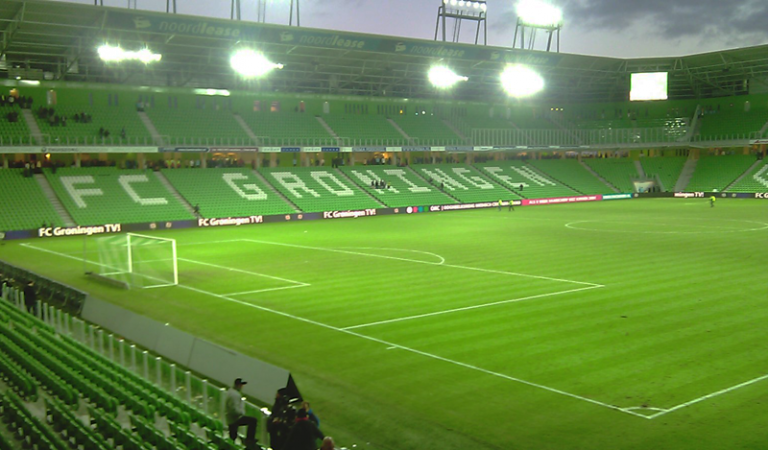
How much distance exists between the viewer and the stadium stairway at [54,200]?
46.2 meters

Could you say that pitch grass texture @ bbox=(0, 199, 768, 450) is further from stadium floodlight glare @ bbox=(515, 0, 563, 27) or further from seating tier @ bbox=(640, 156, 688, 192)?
seating tier @ bbox=(640, 156, 688, 192)

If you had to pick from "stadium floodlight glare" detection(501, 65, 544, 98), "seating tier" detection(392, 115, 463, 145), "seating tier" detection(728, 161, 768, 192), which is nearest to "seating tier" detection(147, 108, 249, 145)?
"seating tier" detection(392, 115, 463, 145)

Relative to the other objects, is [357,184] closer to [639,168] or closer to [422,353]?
[639,168]

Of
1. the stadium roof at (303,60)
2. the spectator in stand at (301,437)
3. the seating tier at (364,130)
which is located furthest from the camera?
the seating tier at (364,130)

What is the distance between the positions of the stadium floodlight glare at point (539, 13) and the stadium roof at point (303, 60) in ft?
17.4

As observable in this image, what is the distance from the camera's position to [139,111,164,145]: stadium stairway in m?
56.4

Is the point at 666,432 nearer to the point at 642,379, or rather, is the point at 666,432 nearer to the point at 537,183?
the point at 642,379

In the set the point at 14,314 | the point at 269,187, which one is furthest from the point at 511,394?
the point at 269,187

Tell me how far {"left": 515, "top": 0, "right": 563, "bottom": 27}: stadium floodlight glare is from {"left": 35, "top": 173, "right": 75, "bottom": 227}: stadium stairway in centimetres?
4810

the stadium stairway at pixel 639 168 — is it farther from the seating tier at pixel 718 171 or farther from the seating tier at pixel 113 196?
the seating tier at pixel 113 196

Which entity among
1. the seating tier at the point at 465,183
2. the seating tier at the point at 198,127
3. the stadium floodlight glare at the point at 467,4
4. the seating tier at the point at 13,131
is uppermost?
the stadium floodlight glare at the point at 467,4

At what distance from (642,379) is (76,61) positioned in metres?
52.7

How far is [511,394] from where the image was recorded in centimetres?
1277

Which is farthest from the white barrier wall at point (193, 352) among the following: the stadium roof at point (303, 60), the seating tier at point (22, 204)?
the stadium roof at point (303, 60)
